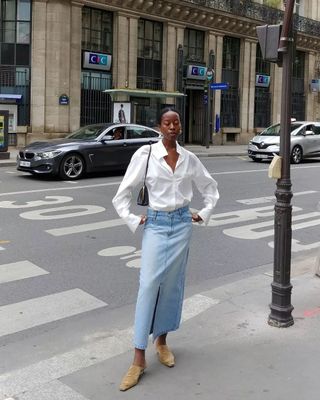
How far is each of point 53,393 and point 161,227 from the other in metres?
1.26

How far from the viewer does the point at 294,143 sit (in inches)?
825

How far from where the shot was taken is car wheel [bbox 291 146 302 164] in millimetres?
20984

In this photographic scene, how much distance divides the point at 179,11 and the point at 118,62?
4.88 m

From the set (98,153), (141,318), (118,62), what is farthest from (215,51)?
(141,318)

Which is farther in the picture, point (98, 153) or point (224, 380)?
point (98, 153)

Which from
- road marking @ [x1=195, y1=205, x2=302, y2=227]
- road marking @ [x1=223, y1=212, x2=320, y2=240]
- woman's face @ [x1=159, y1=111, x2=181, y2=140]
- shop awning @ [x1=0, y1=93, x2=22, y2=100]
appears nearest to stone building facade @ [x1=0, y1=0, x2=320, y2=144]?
shop awning @ [x1=0, y1=93, x2=22, y2=100]

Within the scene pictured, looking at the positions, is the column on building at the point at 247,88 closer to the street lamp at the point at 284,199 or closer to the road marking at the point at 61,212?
the road marking at the point at 61,212

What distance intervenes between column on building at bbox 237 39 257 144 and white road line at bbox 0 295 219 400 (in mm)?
28810

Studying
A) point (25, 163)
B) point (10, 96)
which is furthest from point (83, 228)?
point (10, 96)

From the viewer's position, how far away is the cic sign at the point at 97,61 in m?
25.3

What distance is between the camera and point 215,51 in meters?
30.9

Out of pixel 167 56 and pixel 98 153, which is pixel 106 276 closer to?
pixel 98 153

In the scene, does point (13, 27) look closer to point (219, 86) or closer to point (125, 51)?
point (125, 51)

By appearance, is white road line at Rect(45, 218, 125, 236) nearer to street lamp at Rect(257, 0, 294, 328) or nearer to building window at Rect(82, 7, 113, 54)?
street lamp at Rect(257, 0, 294, 328)
